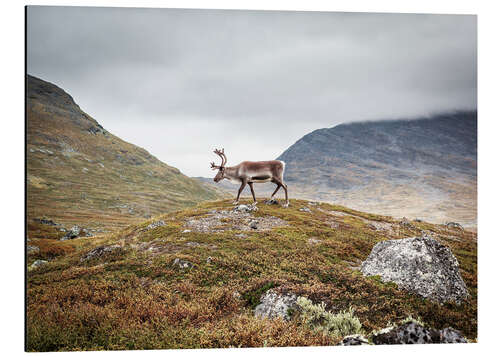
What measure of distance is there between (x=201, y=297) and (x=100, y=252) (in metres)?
5.83

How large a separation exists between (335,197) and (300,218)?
94.6 meters

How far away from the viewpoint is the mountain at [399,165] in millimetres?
13823

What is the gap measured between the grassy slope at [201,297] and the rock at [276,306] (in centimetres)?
25

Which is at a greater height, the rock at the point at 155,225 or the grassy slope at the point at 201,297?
the rock at the point at 155,225

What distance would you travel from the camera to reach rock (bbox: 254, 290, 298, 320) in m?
6.82

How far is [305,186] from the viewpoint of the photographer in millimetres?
107938

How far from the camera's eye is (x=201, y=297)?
748cm

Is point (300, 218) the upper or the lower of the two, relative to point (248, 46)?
lower

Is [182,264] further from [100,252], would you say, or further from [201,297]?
[100,252]

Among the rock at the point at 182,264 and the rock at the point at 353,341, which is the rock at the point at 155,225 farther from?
the rock at the point at 353,341

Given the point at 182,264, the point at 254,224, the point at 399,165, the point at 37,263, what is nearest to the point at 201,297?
the point at 182,264
